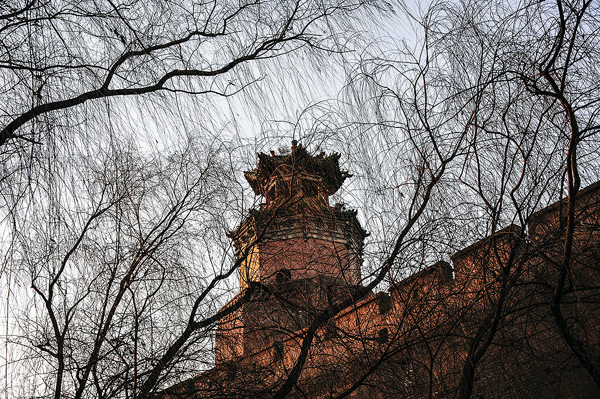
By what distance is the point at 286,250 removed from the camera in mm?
4629

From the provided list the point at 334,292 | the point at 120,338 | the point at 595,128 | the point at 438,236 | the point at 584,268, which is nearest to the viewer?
the point at 595,128

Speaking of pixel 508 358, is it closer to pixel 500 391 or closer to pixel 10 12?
pixel 500 391

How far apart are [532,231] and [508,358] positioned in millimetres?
988

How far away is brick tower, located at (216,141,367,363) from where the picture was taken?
14.0 feet

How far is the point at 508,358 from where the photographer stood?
3.98m

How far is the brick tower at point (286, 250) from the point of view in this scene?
14.0 feet

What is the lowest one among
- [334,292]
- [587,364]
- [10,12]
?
[587,364]

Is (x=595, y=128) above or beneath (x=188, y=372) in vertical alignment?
above

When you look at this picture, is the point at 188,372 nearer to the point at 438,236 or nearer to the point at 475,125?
the point at 438,236

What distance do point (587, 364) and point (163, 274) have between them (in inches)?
112

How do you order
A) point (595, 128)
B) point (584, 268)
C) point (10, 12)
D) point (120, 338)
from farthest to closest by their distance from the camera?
point (120, 338)
point (584, 268)
point (595, 128)
point (10, 12)

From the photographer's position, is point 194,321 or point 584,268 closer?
point 584,268

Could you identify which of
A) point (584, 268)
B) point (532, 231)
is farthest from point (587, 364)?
point (532, 231)

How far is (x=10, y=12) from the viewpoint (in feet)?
9.11
